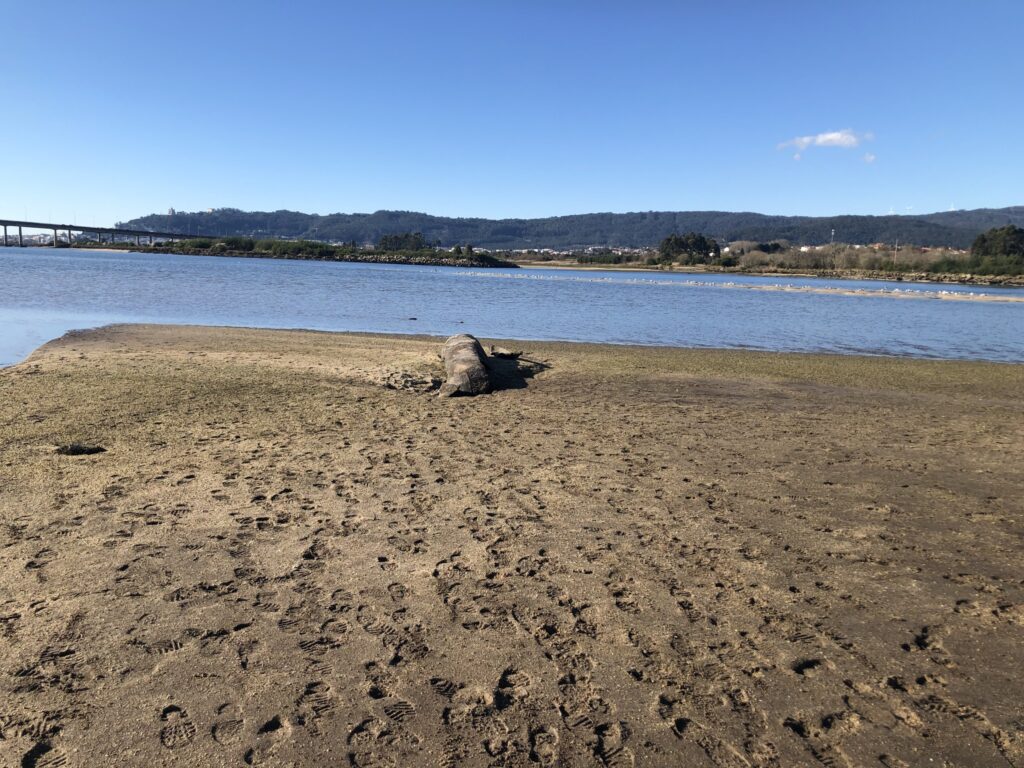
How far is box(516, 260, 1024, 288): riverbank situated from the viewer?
336 feet

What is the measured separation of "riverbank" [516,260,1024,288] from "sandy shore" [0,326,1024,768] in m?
108

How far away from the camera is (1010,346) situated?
24.0 metres

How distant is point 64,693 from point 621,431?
656 centimetres

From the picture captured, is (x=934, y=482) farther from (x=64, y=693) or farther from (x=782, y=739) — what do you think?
(x=64, y=693)

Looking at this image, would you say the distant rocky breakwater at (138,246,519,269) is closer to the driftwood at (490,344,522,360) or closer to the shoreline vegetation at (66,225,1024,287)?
the shoreline vegetation at (66,225,1024,287)

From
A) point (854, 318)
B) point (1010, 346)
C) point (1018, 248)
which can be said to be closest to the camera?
point (1010, 346)

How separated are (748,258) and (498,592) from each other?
5897 inches

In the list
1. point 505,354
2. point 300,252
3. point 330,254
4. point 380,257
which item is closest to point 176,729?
point 505,354

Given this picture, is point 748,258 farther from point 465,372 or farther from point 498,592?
point 498,592

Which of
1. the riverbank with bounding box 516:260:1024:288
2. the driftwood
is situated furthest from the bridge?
the driftwood

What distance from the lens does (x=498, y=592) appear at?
4.29 m

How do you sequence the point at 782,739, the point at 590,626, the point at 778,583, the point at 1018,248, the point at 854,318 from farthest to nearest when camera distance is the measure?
the point at 1018,248 < the point at 854,318 < the point at 778,583 < the point at 590,626 < the point at 782,739

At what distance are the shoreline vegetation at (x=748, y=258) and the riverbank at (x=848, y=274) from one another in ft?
0.46

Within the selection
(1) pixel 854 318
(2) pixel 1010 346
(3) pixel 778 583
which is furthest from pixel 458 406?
(1) pixel 854 318
